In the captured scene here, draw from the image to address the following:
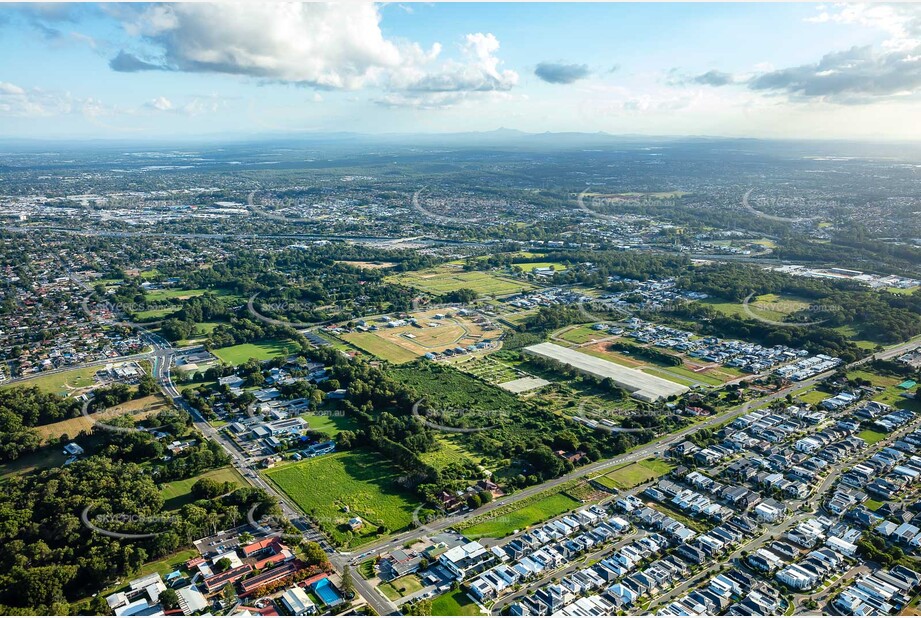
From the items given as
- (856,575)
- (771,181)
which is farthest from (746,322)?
(771,181)

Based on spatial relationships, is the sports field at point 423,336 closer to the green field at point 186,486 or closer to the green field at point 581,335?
the green field at point 581,335

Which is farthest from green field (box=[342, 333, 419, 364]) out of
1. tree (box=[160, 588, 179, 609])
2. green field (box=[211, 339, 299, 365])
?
tree (box=[160, 588, 179, 609])

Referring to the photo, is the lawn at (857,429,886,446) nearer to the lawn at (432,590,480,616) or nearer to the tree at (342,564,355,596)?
the lawn at (432,590,480,616)

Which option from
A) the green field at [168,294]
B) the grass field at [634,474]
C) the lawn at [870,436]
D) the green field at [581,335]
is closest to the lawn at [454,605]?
the grass field at [634,474]

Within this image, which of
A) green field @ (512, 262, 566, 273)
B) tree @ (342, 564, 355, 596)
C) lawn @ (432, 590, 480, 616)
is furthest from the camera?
green field @ (512, 262, 566, 273)

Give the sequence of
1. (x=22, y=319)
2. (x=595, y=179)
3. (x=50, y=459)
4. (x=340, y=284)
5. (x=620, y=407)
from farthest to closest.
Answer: (x=595, y=179) → (x=340, y=284) → (x=22, y=319) → (x=620, y=407) → (x=50, y=459)

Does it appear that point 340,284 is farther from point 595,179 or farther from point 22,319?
point 595,179
